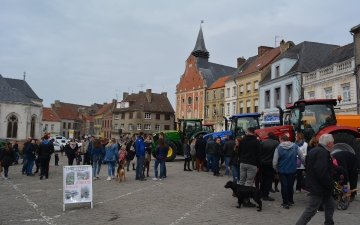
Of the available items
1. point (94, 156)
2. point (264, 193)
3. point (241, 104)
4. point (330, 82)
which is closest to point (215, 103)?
point (241, 104)

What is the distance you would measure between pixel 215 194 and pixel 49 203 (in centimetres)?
470

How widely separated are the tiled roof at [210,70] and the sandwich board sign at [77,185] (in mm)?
46597

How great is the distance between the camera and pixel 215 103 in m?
49.6

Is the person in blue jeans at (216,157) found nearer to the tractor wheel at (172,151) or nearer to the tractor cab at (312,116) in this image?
the tractor cab at (312,116)

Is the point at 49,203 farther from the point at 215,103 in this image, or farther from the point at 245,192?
the point at 215,103

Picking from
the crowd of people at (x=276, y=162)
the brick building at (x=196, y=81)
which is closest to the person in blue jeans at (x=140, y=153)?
the crowd of people at (x=276, y=162)

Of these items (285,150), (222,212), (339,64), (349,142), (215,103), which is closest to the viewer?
(222,212)

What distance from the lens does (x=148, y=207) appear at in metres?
7.83

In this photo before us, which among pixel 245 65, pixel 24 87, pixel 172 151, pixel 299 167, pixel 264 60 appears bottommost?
pixel 172 151

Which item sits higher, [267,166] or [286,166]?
[286,166]

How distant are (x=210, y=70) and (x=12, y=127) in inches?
1307

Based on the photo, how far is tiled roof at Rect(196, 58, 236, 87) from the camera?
55.4m

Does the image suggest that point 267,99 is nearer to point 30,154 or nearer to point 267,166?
point 30,154

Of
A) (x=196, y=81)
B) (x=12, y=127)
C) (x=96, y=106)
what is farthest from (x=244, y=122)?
(x=96, y=106)
